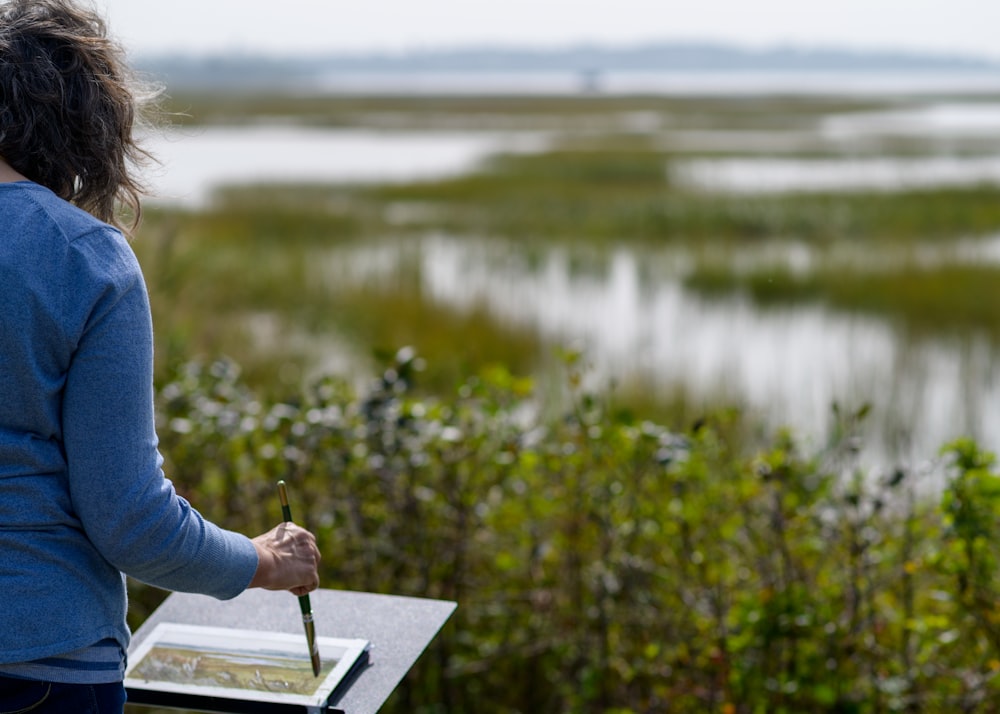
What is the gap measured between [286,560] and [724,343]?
8.64 meters

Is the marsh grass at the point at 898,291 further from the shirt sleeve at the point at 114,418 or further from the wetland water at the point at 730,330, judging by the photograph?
the shirt sleeve at the point at 114,418

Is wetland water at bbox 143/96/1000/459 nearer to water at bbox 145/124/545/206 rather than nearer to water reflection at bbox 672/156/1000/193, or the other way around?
water reflection at bbox 672/156/1000/193

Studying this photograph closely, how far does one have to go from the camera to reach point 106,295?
4.58ft

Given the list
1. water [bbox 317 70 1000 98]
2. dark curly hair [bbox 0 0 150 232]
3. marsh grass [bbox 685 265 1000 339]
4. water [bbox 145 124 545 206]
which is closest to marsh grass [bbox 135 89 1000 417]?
marsh grass [bbox 685 265 1000 339]

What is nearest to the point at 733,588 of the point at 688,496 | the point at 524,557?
the point at 688,496

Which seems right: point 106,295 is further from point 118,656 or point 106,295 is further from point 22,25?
point 118,656

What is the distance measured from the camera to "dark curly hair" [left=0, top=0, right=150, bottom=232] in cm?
147

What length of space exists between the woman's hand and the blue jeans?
247mm

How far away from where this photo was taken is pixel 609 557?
11.0 ft

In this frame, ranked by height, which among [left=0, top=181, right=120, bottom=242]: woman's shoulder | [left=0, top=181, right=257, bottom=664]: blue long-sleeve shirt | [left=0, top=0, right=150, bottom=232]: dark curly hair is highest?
[left=0, top=0, right=150, bottom=232]: dark curly hair

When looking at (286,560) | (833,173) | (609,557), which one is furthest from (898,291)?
(833,173)

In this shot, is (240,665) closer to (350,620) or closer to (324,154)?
(350,620)

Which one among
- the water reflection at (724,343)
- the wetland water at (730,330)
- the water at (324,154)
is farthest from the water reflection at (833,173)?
the water reflection at (724,343)

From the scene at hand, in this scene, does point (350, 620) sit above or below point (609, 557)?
above
